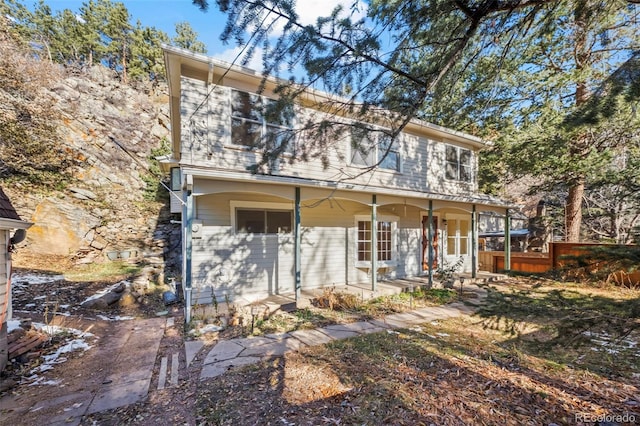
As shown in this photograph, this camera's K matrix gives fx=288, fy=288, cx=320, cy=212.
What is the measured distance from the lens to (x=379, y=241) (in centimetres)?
911

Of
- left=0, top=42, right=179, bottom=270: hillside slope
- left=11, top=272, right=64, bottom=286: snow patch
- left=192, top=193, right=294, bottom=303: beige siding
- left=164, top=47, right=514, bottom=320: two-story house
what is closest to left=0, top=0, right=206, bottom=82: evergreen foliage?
left=0, top=42, right=179, bottom=270: hillside slope

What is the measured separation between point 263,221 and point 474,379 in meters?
5.39

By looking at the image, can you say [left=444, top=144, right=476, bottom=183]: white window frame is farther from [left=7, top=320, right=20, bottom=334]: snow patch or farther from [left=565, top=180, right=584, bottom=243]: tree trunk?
[left=7, top=320, right=20, bottom=334]: snow patch

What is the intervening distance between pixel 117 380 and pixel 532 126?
13.3 meters

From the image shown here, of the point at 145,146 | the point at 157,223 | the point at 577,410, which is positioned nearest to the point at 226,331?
the point at 577,410

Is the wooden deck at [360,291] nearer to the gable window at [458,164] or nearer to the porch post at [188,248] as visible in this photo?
the porch post at [188,248]

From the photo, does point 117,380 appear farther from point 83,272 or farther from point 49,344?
point 83,272

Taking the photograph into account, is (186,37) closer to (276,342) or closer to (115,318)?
(115,318)

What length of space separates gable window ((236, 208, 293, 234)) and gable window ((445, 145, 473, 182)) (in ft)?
22.1

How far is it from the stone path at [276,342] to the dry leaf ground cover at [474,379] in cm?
27

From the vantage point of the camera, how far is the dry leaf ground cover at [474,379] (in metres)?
2.65

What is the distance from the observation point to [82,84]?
612 inches

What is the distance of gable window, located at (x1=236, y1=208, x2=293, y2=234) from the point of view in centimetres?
701

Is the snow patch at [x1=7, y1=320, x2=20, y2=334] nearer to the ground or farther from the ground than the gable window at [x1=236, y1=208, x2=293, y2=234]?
nearer to the ground
